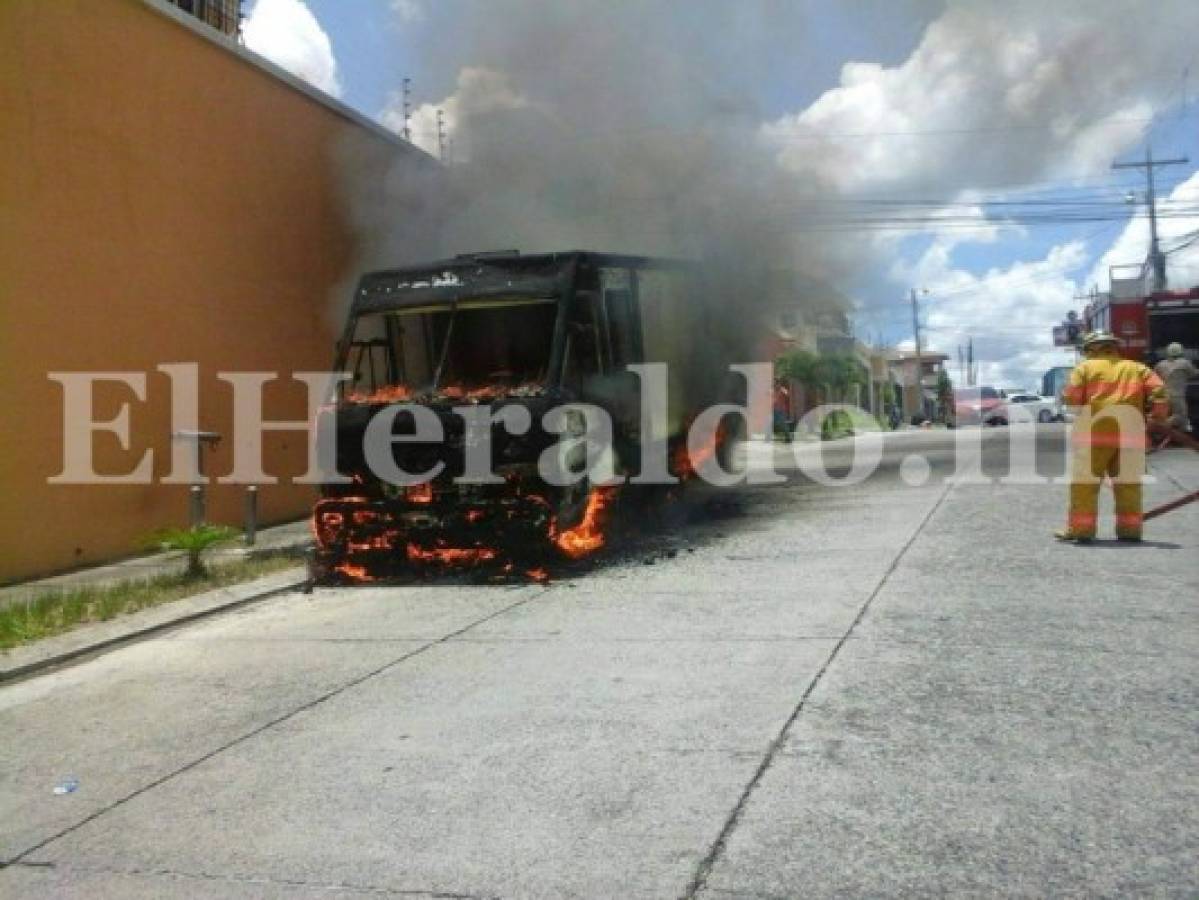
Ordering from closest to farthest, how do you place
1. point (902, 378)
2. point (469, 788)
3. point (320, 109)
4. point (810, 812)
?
point (810, 812), point (469, 788), point (320, 109), point (902, 378)

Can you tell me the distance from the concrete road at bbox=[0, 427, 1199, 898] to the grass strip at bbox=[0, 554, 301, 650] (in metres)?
0.63

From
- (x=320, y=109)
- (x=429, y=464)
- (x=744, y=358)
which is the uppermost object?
(x=320, y=109)

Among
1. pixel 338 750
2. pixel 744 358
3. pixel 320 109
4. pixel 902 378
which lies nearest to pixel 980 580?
pixel 338 750

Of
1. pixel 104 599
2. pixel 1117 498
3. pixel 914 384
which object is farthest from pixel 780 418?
pixel 914 384

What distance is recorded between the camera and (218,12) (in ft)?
42.0

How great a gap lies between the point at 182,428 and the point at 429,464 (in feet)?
11.2

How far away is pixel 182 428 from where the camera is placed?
935 cm

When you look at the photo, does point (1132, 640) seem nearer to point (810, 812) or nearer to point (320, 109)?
point (810, 812)

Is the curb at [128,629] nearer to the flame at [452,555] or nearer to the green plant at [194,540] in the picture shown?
the green plant at [194,540]

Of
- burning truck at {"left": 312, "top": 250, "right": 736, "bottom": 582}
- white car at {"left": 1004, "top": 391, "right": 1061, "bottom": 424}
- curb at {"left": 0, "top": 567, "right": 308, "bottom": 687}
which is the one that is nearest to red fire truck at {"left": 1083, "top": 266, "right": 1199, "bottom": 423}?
burning truck at {"left": 312, "top": 250, "right": 736, "bottom": 582}

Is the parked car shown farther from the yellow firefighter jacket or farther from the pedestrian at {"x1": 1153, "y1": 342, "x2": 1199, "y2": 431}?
the yellow firefighter jacket

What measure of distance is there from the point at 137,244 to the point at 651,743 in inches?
277

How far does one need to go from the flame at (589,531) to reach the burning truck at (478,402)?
17 mm

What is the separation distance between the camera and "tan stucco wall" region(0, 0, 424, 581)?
307 inches
